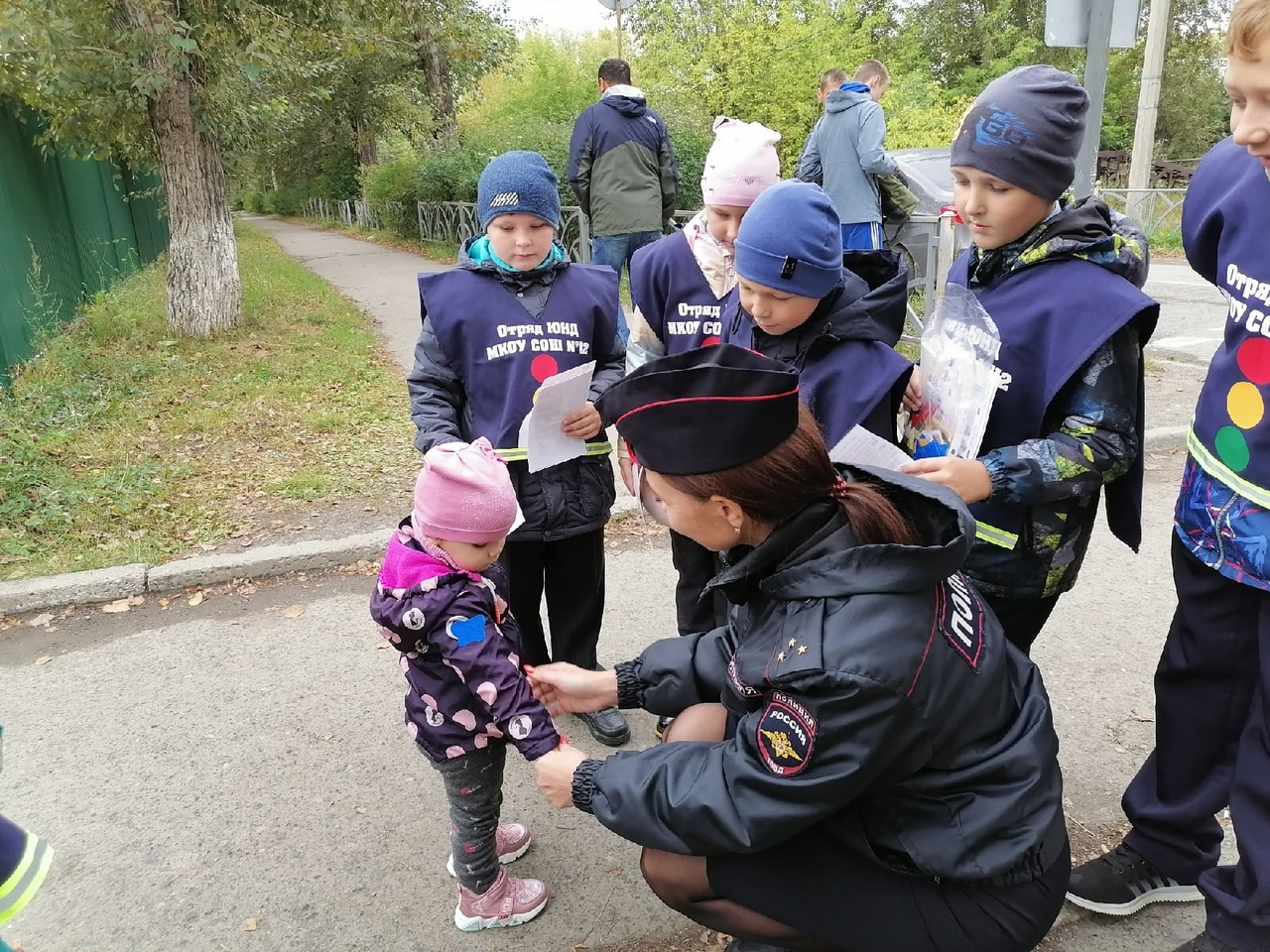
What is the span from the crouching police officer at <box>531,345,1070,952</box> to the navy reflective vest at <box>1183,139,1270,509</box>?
1.93ft

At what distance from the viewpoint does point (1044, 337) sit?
1.95m

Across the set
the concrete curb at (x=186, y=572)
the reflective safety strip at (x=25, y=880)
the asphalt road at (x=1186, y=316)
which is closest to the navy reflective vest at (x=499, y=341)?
the reflective safety strip at (x=25, y=880)

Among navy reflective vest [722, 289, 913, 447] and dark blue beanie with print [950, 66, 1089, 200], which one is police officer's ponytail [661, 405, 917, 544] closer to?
navy reflective vest [722, 289, 913, 447]

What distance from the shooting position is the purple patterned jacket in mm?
1970

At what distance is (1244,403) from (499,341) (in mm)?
1861

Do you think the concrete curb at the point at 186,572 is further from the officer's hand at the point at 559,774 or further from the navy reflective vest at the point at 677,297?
the officer's hand at the point at 559,774

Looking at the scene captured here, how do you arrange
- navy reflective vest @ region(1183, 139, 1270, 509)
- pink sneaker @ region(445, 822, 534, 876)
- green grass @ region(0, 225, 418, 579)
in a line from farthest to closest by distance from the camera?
green grass @ region(0, 225, 418, 579)
pink sneaker @ region(445, 822, 534, 876)
navy reflective vest @ region(1183, 139, 1270, 509)

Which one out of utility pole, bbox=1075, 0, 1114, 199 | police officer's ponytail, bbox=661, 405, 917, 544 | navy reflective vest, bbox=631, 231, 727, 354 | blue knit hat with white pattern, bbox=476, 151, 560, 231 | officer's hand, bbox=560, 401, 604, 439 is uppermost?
utility pole, bbox=1075, 0, 1114, 199

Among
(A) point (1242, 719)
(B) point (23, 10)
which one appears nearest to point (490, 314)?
(A) point (1242, 719)

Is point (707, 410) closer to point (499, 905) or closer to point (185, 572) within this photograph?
point (499, 905)

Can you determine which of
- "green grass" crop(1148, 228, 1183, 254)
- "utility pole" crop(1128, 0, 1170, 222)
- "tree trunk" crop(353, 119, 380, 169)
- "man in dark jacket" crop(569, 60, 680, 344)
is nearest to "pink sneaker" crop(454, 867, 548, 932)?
"man in dark jacket" crop(569, 60, 680, 344)

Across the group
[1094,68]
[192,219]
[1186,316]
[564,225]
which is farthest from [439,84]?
[1094,68]

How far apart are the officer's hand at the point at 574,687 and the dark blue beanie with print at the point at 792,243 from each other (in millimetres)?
1021

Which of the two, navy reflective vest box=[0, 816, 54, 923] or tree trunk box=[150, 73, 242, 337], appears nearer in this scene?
navy reflective vest box=[0, 816, 54, 923]
